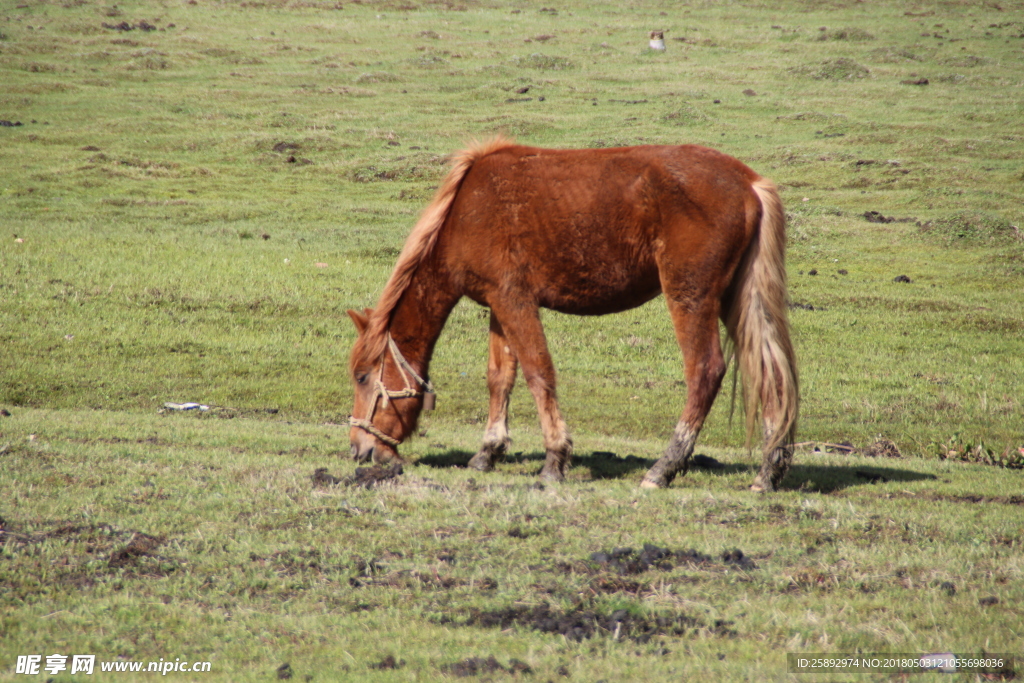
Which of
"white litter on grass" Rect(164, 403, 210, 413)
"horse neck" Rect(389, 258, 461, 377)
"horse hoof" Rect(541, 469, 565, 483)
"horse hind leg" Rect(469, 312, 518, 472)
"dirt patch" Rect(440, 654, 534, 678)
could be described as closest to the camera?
"dirt patch" Rect(440, 654, 534, 678)

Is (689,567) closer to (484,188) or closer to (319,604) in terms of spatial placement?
(319,604)

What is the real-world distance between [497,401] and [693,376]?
1794 millimetres

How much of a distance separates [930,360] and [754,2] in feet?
188

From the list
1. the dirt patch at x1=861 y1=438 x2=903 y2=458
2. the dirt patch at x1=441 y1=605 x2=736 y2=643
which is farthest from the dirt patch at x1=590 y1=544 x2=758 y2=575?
the dirt patch at x1=861 y1=438 x2=903 y2=458

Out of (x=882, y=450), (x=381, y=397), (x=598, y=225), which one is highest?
(x=598, y=225)

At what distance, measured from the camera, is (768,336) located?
723 centimetres

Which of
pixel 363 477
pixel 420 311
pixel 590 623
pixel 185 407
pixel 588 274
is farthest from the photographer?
pixel 185 407

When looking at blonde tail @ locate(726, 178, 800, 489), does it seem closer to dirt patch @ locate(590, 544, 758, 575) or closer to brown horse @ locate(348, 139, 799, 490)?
brown horse @ locate(348, 139, 799, 490)

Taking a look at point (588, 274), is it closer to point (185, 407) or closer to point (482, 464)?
point (482, 464)

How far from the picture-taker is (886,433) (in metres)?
10.4

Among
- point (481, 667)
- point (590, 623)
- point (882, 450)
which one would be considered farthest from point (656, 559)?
point (882, 450)

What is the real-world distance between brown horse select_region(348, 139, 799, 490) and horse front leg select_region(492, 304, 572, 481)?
0.4 inches

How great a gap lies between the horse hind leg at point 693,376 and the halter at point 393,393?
76.2 inches

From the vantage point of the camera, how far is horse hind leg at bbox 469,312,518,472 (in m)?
8.02
